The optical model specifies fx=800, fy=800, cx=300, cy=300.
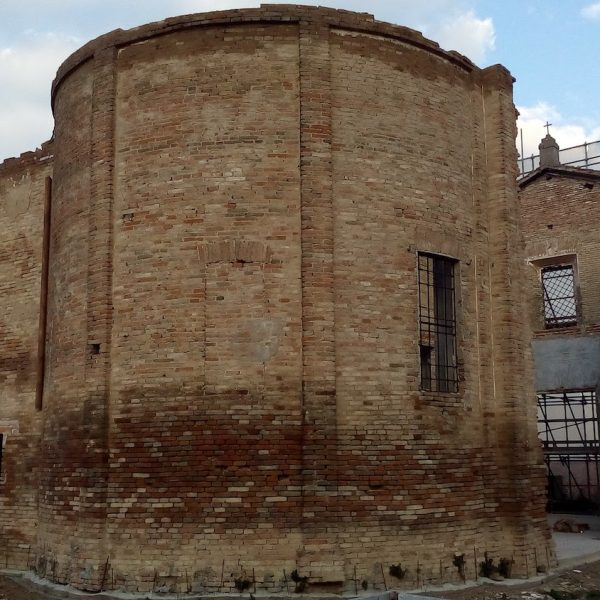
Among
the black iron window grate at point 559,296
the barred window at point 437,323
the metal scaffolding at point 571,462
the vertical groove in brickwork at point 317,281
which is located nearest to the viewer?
the vertical groove in brickwork at point 317,281

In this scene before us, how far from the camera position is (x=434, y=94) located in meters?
11.5

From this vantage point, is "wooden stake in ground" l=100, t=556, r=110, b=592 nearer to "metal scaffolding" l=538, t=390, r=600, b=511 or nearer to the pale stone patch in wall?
the pale stone patch in wall

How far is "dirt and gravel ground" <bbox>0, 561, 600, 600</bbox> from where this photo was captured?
9891 millimetres

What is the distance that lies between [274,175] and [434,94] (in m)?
2.83

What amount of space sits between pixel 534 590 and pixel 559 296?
11.0m

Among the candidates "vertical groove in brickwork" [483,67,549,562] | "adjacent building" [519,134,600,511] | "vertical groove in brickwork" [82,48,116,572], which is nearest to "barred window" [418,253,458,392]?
"vertical groove in brickwork" [483,67,549,562]

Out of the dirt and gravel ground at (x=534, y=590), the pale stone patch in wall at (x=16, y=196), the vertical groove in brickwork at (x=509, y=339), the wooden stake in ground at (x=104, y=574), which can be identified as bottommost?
the dirt and gravel ground at (x=534, y=590)

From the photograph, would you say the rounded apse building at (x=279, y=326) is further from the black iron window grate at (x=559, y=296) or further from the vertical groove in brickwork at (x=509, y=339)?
the black iron window grate at (x=559, y=296)

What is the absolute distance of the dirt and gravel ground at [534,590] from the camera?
989cm

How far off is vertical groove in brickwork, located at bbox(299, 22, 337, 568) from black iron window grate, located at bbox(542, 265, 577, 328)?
10730 mm

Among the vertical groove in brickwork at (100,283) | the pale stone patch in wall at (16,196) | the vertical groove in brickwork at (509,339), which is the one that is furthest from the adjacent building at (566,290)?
the pale stone patch in wall at (16,196)

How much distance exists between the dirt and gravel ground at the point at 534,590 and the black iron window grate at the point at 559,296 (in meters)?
8.71

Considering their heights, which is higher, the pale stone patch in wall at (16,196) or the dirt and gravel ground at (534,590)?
the pale stone patch in wall at (16,196)

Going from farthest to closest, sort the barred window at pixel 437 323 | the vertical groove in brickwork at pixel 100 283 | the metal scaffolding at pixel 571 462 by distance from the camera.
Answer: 1. the metal scaffolding at pixel 571 462
2. the barred window at pixel 437 323
3. the vertical groove in brickwork at pixel 100 283
